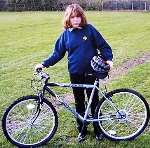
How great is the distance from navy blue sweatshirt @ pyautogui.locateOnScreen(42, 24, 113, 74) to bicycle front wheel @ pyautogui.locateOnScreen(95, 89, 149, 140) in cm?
51

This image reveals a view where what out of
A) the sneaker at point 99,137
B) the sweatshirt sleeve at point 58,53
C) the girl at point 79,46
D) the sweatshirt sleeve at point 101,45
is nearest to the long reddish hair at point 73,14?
the girl at point 79,46

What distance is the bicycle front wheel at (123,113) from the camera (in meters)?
6.28

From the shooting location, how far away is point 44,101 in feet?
20.4

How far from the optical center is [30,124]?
632 centimetres

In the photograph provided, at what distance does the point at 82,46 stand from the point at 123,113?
108 cm

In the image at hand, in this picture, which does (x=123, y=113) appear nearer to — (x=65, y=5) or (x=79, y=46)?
(x=79, y=46)

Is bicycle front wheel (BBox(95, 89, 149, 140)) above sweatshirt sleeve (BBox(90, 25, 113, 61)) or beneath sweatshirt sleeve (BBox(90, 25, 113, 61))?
beneath

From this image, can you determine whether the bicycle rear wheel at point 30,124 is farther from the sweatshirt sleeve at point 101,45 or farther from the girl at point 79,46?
the sweatshirt sleeve at point 101,45

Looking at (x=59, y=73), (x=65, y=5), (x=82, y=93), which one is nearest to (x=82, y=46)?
(x=82, y=93)

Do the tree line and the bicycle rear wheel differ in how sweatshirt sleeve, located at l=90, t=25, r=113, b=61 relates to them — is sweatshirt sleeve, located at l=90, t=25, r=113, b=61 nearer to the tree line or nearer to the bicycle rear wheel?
the bicycle rear wheel

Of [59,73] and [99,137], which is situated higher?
[99,137]

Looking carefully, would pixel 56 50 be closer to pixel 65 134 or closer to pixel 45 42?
pixel 65 134

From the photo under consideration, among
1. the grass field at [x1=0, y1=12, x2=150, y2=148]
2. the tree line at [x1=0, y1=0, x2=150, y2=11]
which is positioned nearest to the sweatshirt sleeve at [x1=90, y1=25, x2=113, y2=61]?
the grass field at [x1=0, y1=12, x2=150, y2=148]

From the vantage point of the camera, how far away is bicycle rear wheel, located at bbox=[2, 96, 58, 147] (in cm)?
619
